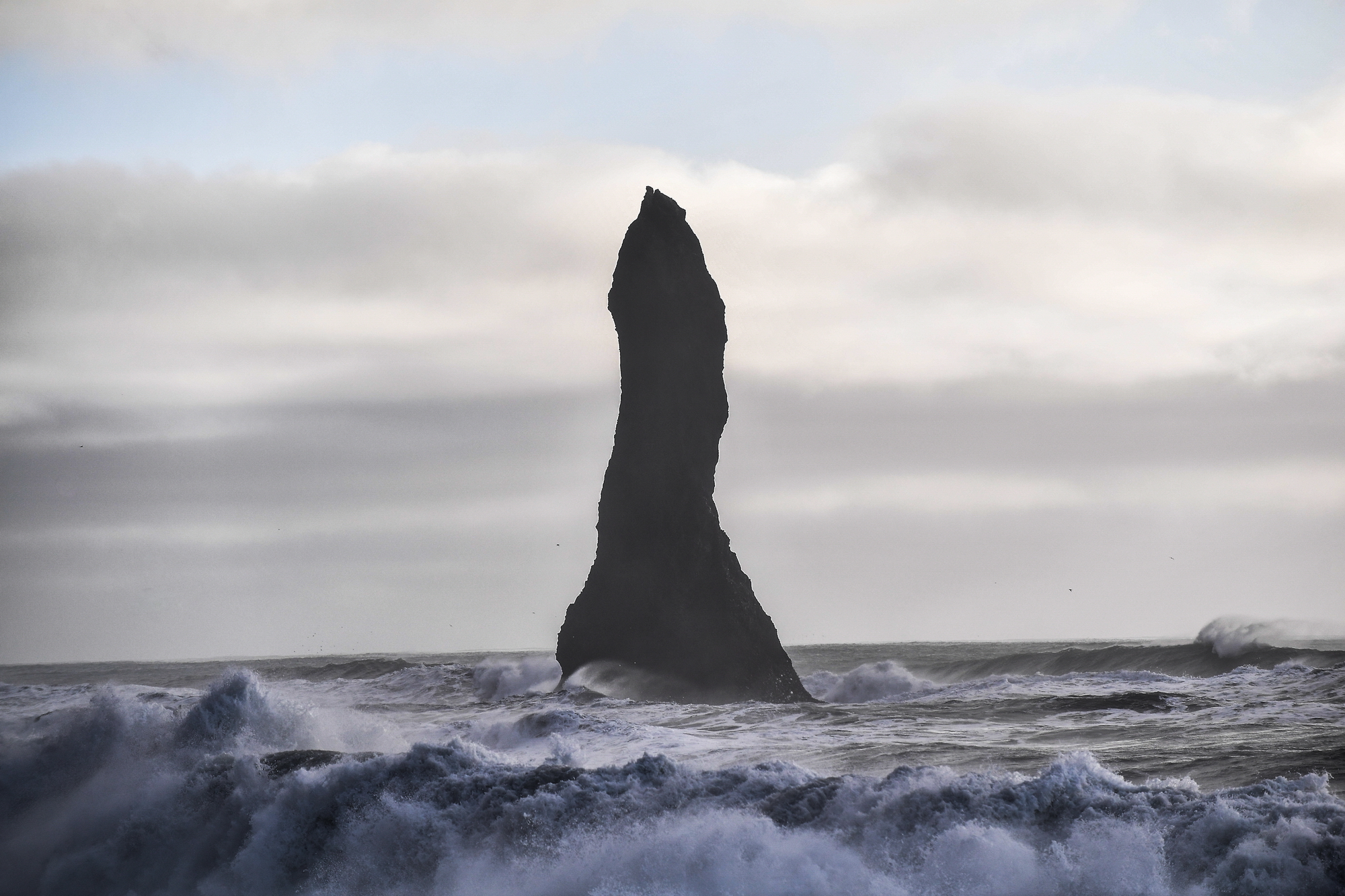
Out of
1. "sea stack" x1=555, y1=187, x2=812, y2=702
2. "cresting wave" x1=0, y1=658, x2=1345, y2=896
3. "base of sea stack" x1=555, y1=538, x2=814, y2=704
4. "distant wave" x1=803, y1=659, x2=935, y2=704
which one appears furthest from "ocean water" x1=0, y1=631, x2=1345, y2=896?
"distant wave" x1=803, y1=659, x2=935, y2=704

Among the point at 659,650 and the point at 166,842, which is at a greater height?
the point at 659,650

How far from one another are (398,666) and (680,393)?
2228 centimetres

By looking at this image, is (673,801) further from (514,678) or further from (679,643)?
(514,678)

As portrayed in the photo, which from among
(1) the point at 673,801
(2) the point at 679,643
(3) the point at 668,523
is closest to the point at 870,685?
(2) the point at 679,643

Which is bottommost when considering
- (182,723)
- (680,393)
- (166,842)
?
(166,842)

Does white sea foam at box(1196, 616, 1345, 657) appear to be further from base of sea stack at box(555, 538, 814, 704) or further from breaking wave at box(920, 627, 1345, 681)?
base of sea stack at box(555, 538, 814, 704)

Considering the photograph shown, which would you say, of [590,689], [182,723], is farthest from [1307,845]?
[590,689]

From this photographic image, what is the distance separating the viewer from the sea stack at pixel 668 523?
1152 inches

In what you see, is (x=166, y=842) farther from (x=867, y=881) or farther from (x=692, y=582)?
(x=692, y=582)

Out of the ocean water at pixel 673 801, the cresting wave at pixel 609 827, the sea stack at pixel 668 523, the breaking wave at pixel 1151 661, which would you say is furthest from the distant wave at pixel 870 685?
the cresting wave at pixel 609 827

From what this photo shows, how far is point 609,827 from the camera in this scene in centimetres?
1157

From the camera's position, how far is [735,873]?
1050 centimetres

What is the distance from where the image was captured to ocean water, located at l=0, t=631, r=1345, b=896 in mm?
10258

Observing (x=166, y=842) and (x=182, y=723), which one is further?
(x=182, y=723)
